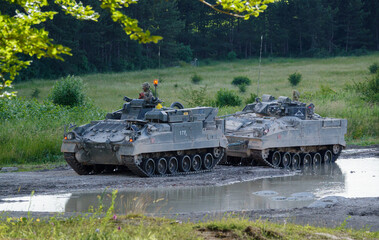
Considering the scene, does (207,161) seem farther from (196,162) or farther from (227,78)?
(227,78)

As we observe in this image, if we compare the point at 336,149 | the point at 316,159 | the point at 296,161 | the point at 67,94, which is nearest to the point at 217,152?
the point at 296,161

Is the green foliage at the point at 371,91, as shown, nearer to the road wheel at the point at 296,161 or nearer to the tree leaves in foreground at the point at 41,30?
the road wheel at the point at 296,161

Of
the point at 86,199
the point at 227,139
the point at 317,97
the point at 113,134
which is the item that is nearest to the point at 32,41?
the point at 86,199

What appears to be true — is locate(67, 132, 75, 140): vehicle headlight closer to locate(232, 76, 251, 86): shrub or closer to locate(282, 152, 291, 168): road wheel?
locate(282, 152, 291, 168): road wheel

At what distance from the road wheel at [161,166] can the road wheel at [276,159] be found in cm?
423

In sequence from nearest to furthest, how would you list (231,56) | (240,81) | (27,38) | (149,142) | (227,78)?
(27,38) → (149,142) → (240,81) → (227,78) → (231,56)

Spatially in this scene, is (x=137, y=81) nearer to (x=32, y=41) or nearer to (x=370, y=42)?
(x=370, y=42)

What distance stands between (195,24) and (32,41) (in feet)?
229

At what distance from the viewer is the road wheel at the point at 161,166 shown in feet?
58.7

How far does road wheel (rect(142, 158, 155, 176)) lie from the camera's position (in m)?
17.5

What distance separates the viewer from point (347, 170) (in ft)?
67.7

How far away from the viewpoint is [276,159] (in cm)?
2128

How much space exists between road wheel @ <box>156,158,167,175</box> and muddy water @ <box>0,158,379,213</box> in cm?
213

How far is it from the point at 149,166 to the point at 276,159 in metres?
5.16
